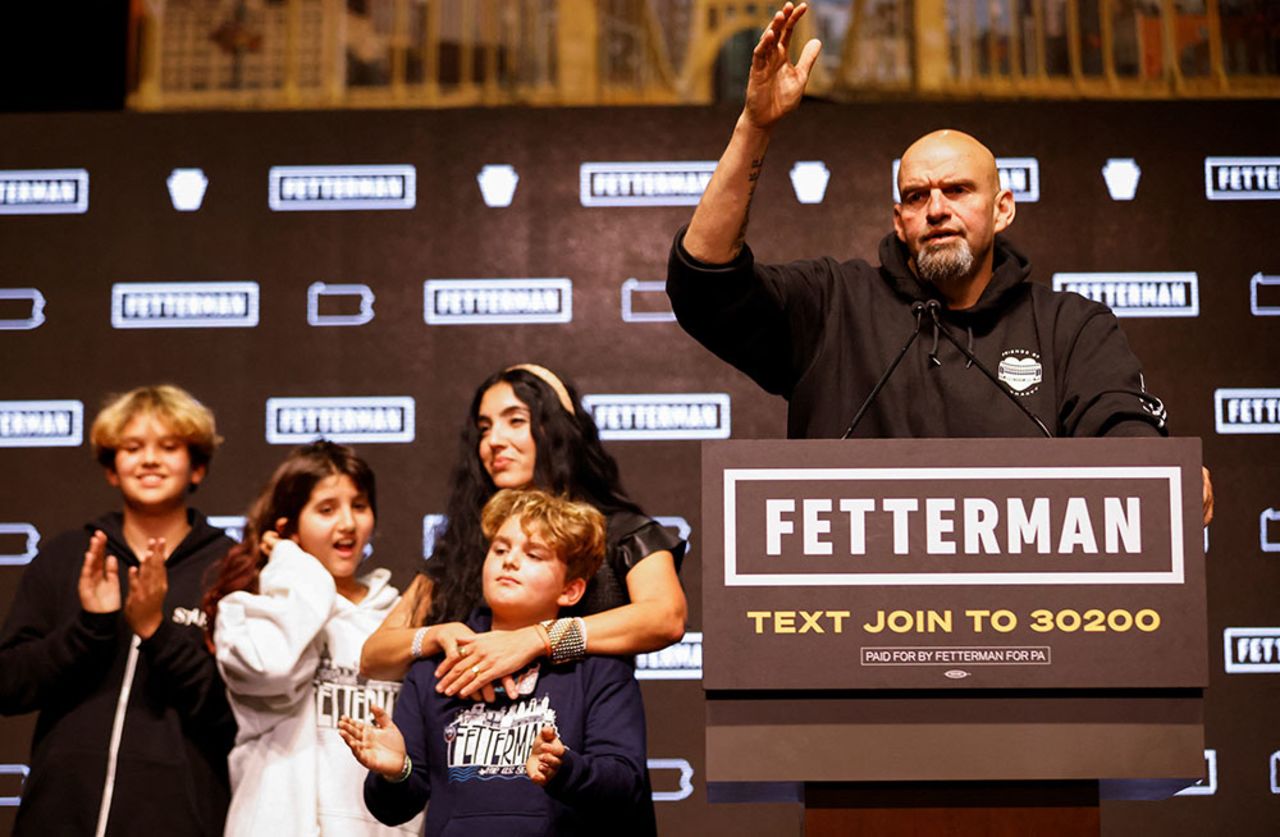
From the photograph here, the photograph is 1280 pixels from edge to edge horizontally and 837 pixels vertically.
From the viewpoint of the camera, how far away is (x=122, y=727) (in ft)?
10.5

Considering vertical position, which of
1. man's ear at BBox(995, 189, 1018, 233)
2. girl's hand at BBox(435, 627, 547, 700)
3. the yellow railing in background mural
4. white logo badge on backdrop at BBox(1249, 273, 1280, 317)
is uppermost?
the yellow railing in background mural

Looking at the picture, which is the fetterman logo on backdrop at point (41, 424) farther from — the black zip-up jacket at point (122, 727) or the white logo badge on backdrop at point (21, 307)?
the black zip-up jacket at point (122, 727)

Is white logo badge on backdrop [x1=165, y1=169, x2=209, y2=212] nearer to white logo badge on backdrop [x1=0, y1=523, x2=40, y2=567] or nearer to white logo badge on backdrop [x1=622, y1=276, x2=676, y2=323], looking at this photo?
white logo badge on backdrop [x1=0, y1=523, x2=40, y2=567]

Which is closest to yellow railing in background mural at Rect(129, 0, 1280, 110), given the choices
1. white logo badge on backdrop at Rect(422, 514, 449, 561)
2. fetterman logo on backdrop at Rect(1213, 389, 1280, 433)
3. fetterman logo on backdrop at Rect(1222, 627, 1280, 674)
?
fetterman logo on backdrop at Rect(1213, 389, 1280, 433)

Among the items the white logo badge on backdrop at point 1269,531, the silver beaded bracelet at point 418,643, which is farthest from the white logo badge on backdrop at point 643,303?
the silver beaded bracelet at point 418,643

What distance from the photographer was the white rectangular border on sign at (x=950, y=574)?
182 cm

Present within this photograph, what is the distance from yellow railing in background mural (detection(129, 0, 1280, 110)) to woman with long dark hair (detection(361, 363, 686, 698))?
2.04 meters

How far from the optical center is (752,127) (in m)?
2.15

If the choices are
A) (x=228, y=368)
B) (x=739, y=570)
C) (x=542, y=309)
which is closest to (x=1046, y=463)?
(x=739, y=570)

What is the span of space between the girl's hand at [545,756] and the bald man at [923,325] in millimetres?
677

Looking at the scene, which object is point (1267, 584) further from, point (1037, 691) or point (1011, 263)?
point (1037, 691)

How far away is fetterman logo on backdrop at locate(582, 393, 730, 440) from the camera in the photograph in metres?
4.70

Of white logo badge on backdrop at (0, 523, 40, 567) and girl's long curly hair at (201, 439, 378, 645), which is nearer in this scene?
girl's long curly hair at (201, 439, 378, 645)

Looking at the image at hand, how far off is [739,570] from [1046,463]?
0.40 metres
